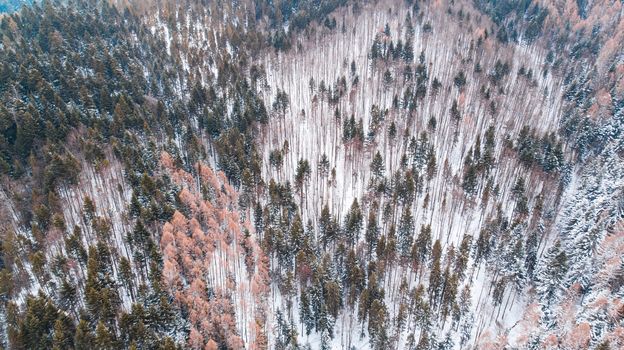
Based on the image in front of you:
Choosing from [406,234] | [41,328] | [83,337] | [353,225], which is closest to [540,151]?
[406,234]

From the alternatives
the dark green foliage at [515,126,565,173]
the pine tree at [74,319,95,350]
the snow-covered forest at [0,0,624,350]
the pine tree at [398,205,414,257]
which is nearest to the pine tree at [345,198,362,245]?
the snow-covered forest at [0,0,624,350]

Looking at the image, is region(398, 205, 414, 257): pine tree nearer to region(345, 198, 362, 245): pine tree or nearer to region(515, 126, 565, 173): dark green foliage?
region(345, 198, 362, 245): pine tree

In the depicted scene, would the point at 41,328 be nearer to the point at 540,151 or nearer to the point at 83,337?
the point at 83,337

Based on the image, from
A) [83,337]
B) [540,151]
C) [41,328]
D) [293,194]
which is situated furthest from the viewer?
[540,151]

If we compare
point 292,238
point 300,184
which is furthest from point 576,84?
point 292,238

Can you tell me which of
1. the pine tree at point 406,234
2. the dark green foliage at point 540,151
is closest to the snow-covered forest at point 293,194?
the pine tree at point 406,234

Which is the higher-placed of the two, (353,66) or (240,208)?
(353,66)

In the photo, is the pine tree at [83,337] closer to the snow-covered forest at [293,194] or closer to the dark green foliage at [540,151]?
the snow-covered forest at [293,194]

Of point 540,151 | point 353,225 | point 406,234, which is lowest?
point 406,234

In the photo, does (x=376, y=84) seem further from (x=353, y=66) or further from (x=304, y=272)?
(x=304, y=272)
